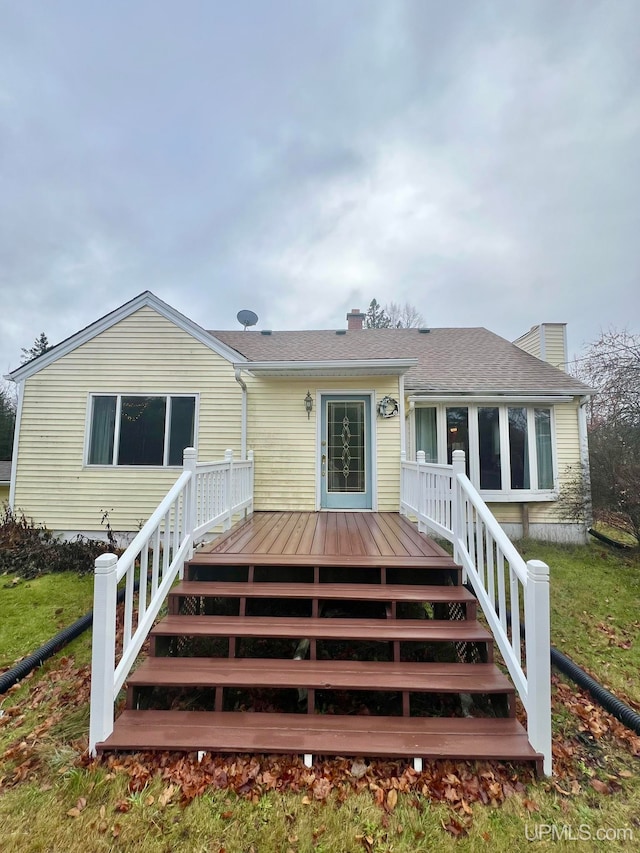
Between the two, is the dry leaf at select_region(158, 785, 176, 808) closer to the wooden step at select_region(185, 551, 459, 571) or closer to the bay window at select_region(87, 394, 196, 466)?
the wooden step at select_region(185, 551, 459, 571)

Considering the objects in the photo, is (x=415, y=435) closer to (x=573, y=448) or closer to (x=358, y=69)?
(x=573, y=448)

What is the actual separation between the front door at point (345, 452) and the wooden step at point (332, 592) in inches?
129

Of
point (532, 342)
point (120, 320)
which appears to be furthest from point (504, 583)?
point (532, 342)

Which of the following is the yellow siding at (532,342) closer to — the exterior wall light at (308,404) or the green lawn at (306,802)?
the exterior wall light at (308,404)

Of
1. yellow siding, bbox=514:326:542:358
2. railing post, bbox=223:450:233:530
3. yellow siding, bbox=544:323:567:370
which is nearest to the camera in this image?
railing post, bbox=223:450:233:530

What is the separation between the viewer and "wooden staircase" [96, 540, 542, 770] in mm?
2223

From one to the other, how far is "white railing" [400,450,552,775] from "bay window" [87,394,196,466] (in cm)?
457

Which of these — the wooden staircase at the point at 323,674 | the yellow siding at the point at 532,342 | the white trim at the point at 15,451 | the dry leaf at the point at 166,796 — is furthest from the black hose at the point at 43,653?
the yellow siding at the point at 532,342

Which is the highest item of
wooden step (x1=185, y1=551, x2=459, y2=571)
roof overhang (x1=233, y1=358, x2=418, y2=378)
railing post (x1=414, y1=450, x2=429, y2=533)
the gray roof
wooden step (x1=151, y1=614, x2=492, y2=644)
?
the gray roof

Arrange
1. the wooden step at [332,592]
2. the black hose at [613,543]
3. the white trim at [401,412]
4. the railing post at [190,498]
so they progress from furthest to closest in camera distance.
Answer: the black hose at [613,543], the white trim at [401,412], the railing post at [190,498], the wooden step at [332,592]

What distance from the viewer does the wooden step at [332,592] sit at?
3.06 m

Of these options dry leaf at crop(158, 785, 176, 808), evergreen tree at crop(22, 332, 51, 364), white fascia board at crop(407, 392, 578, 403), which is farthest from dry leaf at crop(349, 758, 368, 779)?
evergreen tree at crop(22, 332, 51, 364)

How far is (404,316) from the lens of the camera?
24.8 m

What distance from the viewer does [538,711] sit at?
2.17m
